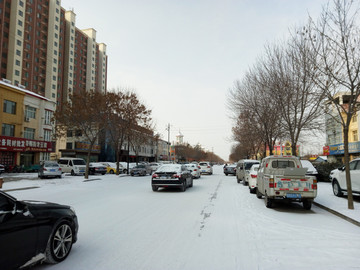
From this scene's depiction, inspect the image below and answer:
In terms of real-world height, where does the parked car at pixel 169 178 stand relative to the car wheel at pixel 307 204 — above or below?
above

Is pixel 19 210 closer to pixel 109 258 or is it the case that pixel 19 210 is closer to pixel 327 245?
pixel 109 258

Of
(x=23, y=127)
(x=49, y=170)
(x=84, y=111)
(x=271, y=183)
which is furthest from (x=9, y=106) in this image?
(x=271, y=183)

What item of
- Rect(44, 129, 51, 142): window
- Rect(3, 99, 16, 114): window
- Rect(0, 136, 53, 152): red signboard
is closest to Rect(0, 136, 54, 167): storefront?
Rect(0, 136, 53, 152): red signboard

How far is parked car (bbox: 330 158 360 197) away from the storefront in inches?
1359

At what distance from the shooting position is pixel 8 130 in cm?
3438

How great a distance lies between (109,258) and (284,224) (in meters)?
4.77

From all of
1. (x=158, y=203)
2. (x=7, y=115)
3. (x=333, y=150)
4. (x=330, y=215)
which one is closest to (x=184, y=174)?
(x=158, y=203)

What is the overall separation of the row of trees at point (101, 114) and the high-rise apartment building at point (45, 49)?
20.0 m

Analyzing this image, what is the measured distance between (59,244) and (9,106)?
36.8 metres

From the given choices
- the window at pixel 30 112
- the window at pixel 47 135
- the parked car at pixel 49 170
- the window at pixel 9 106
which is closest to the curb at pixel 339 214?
the parked car at pixel 49 170

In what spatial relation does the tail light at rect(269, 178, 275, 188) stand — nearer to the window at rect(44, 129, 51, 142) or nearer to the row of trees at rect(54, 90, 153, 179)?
the row of trees at rect(54, 90, 153, 179)

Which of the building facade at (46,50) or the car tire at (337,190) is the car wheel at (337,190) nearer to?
the car tire at (337,190)

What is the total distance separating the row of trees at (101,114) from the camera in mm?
25656

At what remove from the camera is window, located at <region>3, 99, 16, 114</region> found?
34.0m
